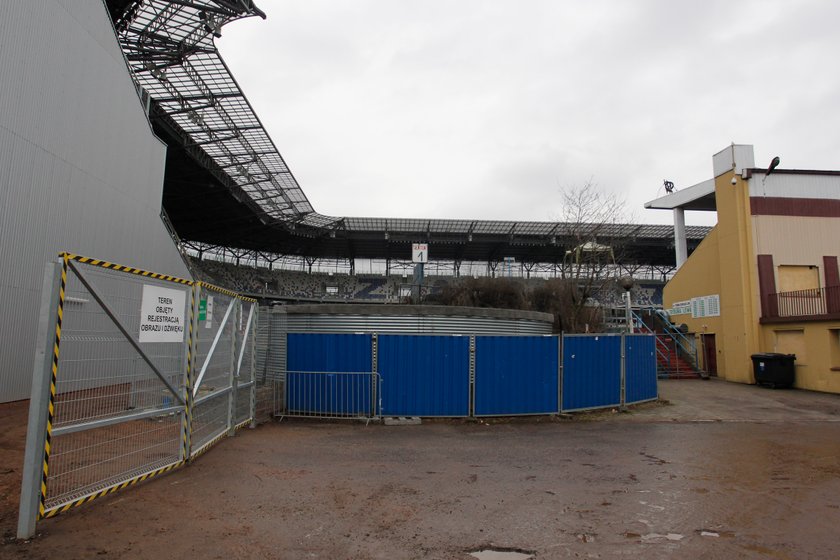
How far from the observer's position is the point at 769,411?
43.6 ft

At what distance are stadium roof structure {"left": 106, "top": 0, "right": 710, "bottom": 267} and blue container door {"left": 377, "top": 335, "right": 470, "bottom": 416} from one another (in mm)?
13420

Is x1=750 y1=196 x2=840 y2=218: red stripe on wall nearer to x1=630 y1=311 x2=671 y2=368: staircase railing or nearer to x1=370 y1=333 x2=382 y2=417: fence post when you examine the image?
x1=630 y1=311 x2=671 y2=368: staircase railing

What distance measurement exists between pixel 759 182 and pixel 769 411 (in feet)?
40.5

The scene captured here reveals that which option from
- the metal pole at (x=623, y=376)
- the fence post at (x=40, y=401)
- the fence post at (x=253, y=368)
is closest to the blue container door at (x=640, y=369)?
the metal pole at (x=623, y=376)

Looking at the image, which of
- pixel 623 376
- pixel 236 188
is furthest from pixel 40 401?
pixel 236 188

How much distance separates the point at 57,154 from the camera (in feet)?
45.2

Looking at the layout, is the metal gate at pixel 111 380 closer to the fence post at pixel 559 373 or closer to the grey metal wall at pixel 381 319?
the grey metal wall at pixel 381 319

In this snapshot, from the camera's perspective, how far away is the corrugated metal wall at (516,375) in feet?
35.0

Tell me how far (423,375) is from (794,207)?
66.4 ft

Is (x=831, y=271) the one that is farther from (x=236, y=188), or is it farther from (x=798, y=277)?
(x=236, y=188)

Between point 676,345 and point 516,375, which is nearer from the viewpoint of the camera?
point 516,375

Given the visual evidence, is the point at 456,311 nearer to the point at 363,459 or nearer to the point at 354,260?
the point at 363,459

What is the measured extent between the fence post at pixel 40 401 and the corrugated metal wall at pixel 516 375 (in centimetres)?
778

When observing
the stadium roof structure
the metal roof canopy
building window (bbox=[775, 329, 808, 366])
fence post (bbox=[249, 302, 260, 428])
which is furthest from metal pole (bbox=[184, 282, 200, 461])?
the metal roof canopy
